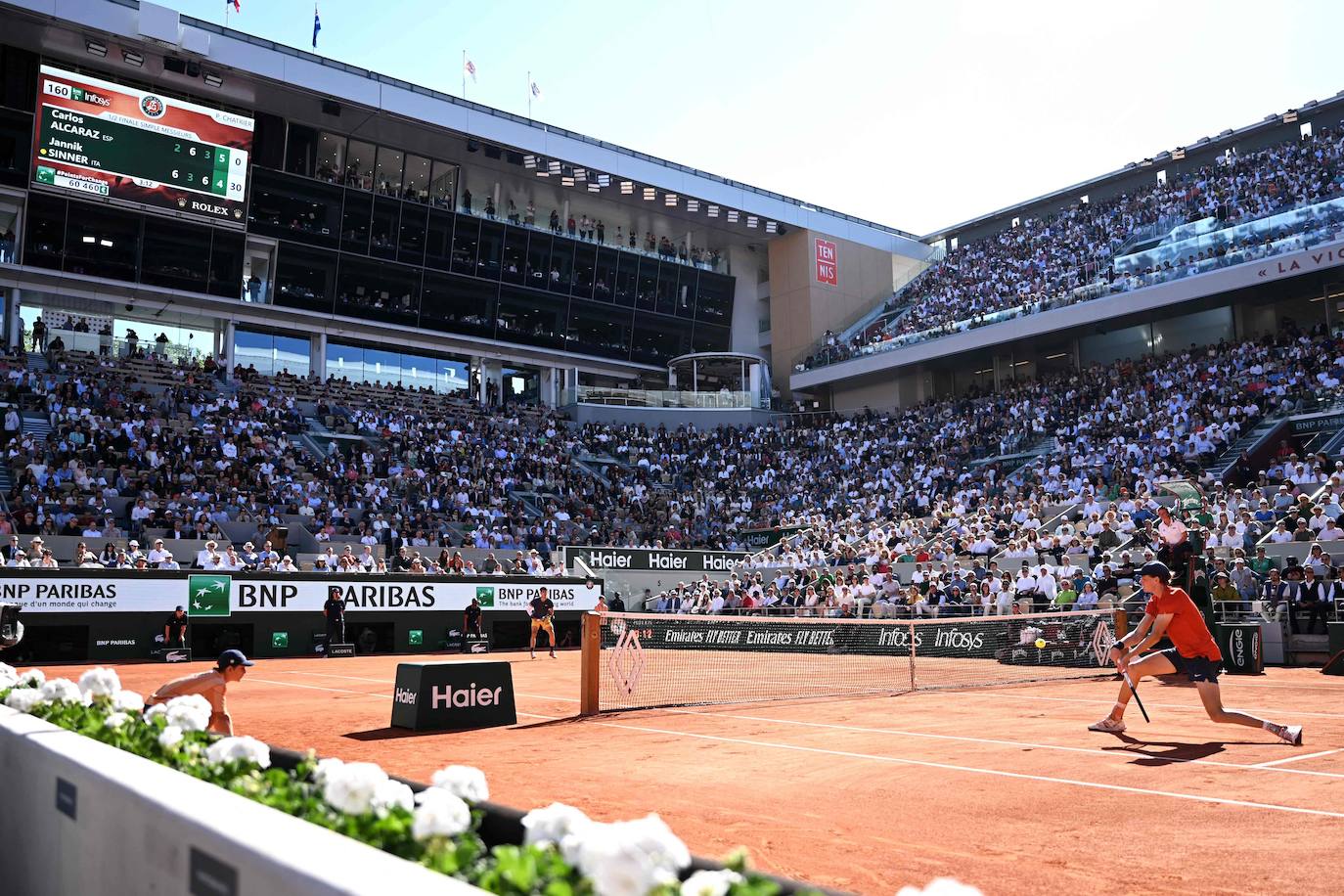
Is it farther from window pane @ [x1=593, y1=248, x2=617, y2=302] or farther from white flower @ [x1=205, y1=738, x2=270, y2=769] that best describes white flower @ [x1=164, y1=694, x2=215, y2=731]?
window pane @ [x1=593, y1=248, x2=617, y2=302]

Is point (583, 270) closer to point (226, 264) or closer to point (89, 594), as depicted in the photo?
point (226, 264)

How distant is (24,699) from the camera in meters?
6.28

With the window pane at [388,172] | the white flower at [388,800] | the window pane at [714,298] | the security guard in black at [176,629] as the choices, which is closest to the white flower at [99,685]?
the white flower at [388,800]

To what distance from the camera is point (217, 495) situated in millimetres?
30938

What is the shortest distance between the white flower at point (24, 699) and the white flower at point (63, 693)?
0.19 feet

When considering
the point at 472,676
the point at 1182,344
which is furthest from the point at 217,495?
the point at 1182,344

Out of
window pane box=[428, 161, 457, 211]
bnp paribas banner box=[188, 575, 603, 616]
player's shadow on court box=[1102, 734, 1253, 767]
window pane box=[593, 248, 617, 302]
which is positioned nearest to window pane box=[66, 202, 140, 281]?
window pane box=[428, 161, 457, 211]

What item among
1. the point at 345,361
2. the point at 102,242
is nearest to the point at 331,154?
the point at 345,361

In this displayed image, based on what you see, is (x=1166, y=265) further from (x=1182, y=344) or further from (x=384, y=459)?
(x=384, y=459)

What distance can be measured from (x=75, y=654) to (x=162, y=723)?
1920 centimetres

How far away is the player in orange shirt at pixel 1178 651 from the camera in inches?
395

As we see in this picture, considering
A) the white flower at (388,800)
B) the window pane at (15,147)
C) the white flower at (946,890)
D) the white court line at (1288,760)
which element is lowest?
the white court line at (1288,760)

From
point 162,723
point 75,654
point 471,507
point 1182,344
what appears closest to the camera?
point 162,723

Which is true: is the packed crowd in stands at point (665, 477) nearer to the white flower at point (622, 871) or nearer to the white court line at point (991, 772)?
the white court line at point (991, 772)
